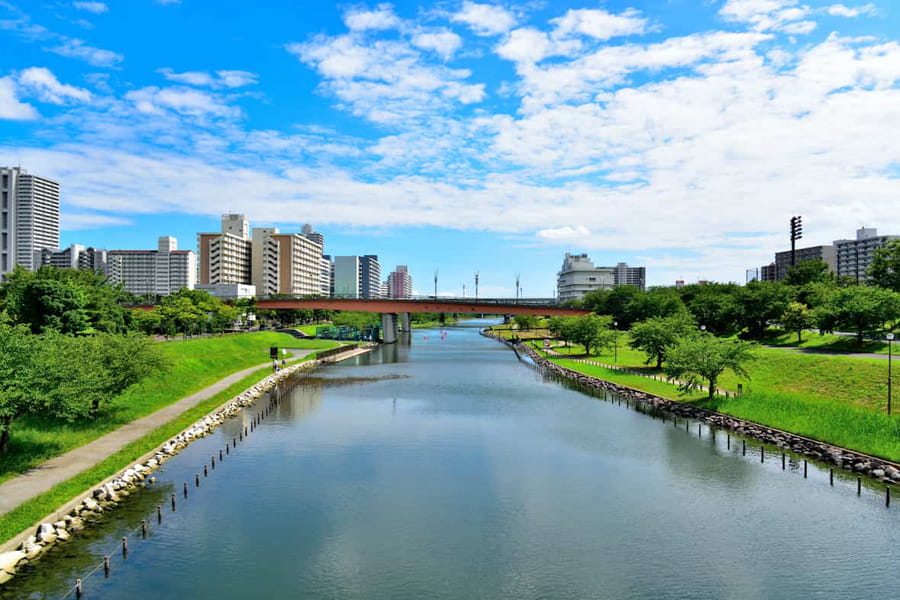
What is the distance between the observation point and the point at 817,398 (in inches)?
1750

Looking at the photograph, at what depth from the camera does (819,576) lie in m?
20.4

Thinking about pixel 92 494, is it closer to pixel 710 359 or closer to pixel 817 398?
pixel 710 359

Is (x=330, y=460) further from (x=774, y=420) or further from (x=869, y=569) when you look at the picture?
(x=774, y=420)

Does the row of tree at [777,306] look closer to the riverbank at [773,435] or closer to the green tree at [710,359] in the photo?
the green tree at [710,359]

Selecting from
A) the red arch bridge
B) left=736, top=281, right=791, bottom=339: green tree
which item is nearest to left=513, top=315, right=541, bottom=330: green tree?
the red arch bridge

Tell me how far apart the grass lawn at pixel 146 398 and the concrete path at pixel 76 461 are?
1.93 feet

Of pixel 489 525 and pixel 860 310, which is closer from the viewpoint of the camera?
pixel 489 525

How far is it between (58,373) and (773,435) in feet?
141

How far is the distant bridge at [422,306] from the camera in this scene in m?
125

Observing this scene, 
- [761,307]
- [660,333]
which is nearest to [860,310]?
[660,333]

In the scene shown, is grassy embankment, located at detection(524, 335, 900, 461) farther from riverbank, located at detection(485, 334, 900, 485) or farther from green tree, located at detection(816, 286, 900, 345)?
green tree, located at detection(816, 286, 900, 345)

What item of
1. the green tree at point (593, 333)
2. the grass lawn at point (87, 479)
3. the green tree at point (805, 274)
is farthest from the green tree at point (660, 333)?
the green tree at point (805, 274)

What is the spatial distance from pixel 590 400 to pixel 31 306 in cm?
5561

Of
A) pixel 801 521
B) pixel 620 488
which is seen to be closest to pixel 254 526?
pixel 620 488
